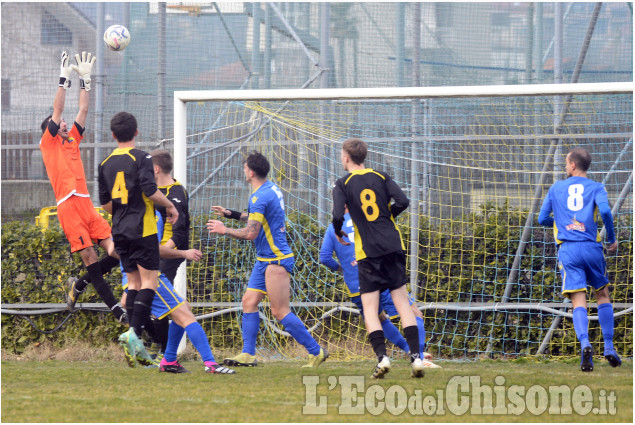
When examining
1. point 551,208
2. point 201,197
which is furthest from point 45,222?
point 551,208

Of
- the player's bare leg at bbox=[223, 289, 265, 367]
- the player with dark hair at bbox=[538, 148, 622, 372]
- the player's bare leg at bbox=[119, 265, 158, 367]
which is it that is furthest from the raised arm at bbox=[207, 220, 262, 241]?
the player with dark hair at bbox=[538, 148, 622, 372]

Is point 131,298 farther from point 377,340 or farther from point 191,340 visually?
point 377,340

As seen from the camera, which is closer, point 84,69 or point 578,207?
point 578,207

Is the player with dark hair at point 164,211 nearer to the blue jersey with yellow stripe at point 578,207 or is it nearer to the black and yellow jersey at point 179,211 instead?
the black and yellow jersey at point 179,211

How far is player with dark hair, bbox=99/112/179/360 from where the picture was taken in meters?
6.50

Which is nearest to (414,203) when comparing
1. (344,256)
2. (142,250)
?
(344,256)

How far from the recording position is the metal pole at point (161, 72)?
10.8 metres

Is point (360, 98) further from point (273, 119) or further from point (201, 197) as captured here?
point (201, 197)

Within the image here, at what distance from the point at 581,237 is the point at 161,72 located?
243 inches

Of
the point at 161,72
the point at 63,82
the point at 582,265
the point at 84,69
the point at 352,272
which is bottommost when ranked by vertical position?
the point at 352,272

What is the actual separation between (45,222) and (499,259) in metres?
6.00

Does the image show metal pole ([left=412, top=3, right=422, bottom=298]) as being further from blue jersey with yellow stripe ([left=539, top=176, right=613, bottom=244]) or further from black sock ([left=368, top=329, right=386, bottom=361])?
black sock ([left=368, top=329, right=386, bottom=361])

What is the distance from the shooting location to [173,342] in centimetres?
696

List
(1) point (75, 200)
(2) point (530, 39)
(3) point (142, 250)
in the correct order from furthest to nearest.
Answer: (2) point (530, 39) < (1) point (75, 200) < (3) point (142, 250)
